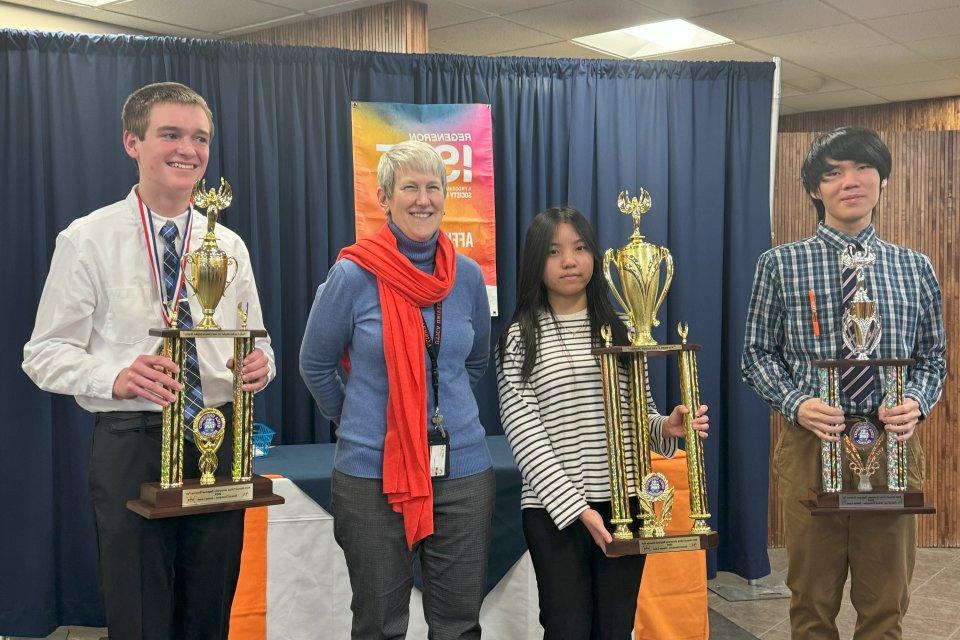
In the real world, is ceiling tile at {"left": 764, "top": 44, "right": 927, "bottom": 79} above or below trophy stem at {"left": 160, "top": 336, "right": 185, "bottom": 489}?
above

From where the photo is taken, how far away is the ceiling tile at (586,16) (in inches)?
206

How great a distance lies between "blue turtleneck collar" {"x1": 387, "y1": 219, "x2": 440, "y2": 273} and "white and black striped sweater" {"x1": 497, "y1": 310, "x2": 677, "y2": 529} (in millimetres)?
311

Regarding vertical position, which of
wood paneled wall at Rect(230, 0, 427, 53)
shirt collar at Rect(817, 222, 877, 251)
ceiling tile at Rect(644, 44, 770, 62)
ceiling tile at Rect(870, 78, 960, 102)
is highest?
ceiling tile at Rect(644, 44, 770, 62)

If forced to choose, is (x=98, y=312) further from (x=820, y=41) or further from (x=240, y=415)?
(x=820, y=41)

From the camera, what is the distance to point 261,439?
12.3 feet

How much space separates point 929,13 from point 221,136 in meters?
4.06

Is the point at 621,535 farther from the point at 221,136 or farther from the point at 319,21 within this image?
the point at 319,21

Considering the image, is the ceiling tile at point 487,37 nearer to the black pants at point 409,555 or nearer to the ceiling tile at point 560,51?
the ceiling tile at point 560,51

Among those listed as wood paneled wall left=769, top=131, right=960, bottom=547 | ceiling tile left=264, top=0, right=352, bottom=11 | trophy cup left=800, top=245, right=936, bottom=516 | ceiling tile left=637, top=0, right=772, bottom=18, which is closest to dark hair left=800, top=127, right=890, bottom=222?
trophy cup left=800, top=245, right=936, bottom=516

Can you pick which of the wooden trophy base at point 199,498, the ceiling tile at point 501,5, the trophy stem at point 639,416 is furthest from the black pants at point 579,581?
the ceiling tile at point 501,5

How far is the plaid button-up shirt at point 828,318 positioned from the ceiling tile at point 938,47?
4.11 meters

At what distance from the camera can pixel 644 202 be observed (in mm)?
2414

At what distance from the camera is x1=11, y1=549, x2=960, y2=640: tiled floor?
12.9 ft

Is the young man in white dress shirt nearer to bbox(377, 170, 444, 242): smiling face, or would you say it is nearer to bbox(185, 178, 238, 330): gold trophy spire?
bbox(185, 178, 238, 330): gold trophy spire
